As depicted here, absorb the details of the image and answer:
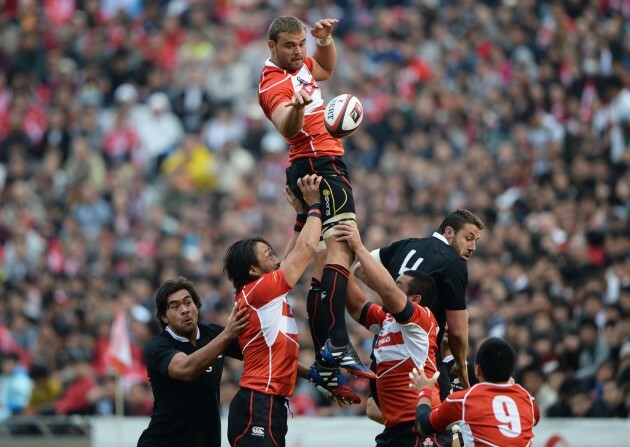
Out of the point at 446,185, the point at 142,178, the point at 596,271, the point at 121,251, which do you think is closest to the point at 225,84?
the point at 142,178

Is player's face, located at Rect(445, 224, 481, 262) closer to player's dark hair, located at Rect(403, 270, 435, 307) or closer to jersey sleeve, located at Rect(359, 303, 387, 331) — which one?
player's dark hair, located at Rect(403, 270, 435, 307)

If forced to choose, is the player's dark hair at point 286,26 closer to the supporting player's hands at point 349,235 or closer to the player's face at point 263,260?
the supporting player's hands at point 349,235

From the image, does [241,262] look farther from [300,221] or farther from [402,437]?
[402,437]

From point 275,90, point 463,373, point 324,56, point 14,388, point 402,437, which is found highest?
point 324,56

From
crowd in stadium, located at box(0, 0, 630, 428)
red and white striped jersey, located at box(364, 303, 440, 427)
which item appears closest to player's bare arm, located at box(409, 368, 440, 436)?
red and white striped jersey, located at box(364, 303, 440, 427)

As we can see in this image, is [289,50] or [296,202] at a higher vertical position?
[289,50]

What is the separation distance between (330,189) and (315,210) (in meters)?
0.18

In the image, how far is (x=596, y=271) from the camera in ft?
45.3

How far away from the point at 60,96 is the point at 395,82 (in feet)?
19.7

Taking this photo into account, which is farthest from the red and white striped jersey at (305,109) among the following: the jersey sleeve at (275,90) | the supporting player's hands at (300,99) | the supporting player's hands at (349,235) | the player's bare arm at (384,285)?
the player's bare arm at (384,285)

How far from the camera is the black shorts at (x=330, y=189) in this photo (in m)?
8.64

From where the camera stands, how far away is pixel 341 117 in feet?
27.7

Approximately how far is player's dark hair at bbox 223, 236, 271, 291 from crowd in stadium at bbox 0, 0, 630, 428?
478cm

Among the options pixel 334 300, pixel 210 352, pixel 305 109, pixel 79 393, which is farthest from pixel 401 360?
pixel 79 393
